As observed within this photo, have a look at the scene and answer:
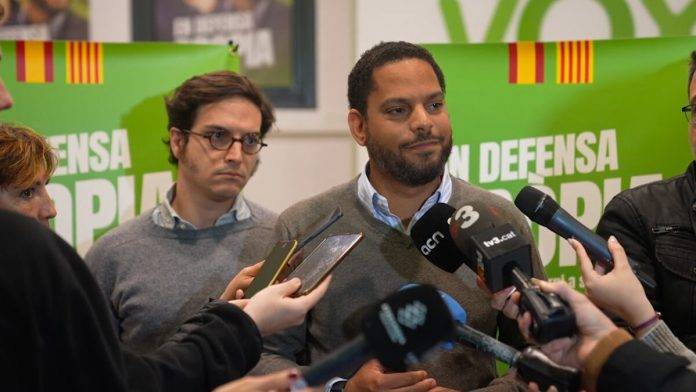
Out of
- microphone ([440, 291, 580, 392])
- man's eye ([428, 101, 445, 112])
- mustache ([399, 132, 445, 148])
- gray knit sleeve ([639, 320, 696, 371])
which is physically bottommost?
gray knit sleeve ([639, 320, 696, 371])

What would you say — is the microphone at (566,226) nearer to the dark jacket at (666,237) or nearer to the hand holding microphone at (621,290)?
the hand holding microphone at (621,290)

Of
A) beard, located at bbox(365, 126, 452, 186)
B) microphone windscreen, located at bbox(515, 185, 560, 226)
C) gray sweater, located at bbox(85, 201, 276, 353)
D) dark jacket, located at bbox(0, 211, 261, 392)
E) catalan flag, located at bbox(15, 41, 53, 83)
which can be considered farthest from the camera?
catalan flag, located at bbox(15, 41, 53, 83)

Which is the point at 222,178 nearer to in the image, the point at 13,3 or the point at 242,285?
the point at 242,285

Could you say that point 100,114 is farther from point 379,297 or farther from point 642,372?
point 642,372

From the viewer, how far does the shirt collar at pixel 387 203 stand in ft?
8.40

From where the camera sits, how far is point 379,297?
2.47 metres

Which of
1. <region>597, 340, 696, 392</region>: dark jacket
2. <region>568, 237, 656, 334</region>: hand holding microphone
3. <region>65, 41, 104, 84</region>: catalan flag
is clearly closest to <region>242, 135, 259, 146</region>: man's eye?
<region>65, 41, 104, 84</region>: catalan flag

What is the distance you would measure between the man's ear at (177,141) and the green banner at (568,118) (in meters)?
1.10

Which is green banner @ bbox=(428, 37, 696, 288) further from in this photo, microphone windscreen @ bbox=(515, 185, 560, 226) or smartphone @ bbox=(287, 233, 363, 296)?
smartphone @ bbox=(287, 233, 363, 296)

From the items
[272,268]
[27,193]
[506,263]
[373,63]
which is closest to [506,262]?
[506,263]

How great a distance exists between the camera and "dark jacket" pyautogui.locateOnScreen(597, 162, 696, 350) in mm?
2646

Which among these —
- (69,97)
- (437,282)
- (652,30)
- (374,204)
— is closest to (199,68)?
(69,97)

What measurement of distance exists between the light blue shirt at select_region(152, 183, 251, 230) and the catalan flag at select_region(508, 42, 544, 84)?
4.14ft

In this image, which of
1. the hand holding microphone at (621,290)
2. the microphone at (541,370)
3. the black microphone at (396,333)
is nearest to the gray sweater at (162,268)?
the hand holding microphone at (621,290)
